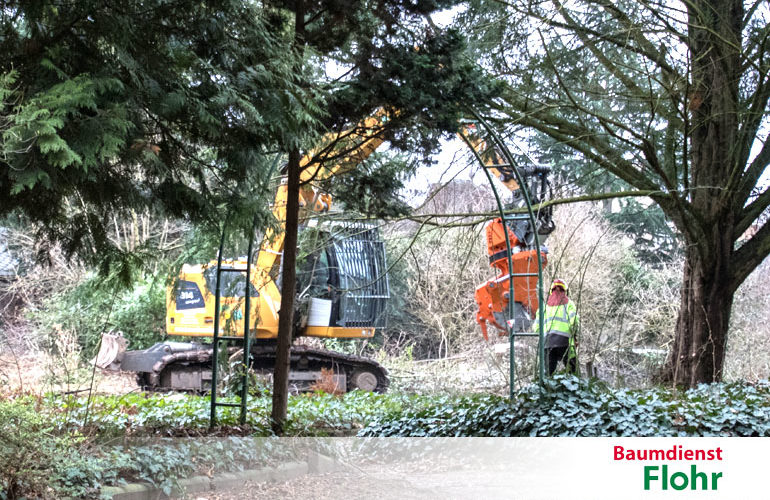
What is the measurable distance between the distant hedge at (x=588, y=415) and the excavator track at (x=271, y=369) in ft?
15.3

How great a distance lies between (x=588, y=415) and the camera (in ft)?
19.1

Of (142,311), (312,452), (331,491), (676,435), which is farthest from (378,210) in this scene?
(142,311)

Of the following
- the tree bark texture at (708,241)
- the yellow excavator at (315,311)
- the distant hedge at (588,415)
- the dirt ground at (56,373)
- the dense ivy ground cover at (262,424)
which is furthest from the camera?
the dirt ground at (56,373)

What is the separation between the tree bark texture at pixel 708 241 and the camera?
746cm

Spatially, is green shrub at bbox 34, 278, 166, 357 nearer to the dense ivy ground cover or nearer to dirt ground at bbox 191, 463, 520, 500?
the dense ivy ground cover

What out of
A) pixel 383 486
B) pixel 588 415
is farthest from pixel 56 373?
pixel 588 415

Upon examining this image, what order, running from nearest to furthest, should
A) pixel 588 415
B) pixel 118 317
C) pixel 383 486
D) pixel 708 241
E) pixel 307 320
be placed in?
pixel 383 486 < pixel 588 415 < pixel 708 241 < pixel 307 320 < pixel 118 317

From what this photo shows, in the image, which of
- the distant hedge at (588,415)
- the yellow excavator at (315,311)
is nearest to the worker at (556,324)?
Result: the yellow excavator at (315,311)

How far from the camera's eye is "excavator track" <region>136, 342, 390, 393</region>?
35.8 ft

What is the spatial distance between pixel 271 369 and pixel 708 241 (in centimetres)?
684

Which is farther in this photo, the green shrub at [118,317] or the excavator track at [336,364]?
the green shrub at [118,317]

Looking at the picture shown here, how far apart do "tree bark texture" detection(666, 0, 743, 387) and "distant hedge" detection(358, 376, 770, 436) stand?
1.08 m

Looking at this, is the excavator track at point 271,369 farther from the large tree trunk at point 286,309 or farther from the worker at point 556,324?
the large tree trunk at point 286,309

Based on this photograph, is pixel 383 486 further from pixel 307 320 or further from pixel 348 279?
pixel 348 279
